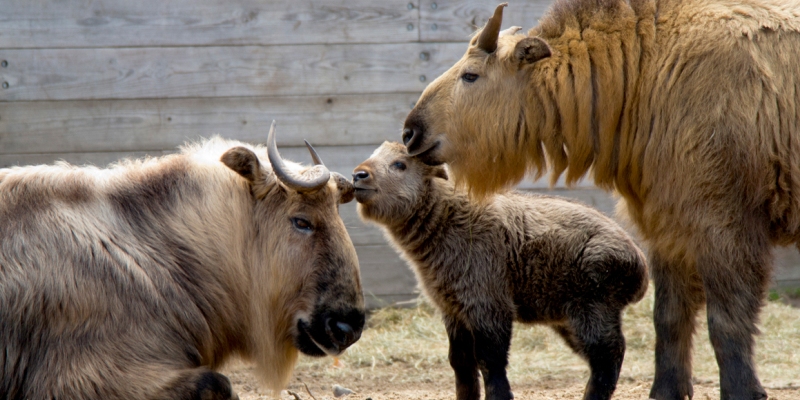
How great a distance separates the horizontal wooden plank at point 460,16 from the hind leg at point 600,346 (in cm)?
271

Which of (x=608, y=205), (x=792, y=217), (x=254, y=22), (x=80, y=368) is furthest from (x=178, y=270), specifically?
(x=608, y=205)

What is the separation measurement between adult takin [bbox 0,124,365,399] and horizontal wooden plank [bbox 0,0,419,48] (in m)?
2.65

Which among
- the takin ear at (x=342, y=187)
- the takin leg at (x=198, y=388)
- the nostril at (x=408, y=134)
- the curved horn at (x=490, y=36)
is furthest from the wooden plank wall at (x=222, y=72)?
the takin leg at (x=198, y=388)

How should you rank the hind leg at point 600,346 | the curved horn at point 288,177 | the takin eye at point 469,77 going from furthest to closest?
the hind leg at point 600,346
the takin eye at point 469,77
the curved horn at point 288,177

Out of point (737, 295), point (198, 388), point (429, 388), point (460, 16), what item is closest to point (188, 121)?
point (460, 16)

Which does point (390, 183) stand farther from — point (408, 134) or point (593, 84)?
point (593, 84)

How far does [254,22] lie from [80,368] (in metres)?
3.70

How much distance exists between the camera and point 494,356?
13.1 ft

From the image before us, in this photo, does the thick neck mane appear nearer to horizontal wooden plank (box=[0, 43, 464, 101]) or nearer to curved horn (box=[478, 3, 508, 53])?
curved horn (box=[478, 3, 508, 53])

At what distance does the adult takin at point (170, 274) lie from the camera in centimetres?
283

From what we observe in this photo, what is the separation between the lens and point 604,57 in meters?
3.50

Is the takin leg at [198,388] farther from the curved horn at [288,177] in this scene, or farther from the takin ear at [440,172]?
the takin ear at [440,172]

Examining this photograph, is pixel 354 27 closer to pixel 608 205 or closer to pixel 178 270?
pixel 608 205

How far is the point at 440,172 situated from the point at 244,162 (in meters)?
1.46
